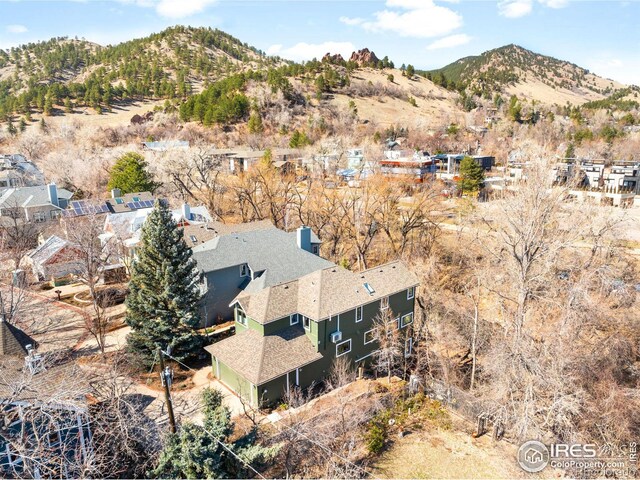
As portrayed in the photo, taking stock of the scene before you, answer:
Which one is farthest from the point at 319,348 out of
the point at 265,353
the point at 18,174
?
the point at 18,174

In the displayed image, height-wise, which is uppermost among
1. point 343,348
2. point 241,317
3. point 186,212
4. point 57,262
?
point 186,212

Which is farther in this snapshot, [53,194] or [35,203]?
[53,194]

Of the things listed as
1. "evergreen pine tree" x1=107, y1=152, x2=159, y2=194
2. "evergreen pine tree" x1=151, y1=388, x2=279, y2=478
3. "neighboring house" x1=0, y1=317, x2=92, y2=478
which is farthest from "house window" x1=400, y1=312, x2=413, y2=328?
"evergreen pine tree" x1=107, y1=152, x2=159, y2=194

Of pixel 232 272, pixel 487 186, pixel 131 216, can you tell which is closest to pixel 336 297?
pixel 232 272

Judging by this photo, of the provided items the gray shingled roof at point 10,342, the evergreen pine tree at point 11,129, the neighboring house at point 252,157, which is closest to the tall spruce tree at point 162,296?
the gray shingled roof at point 10,342

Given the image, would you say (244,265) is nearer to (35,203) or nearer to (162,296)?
(162,296)

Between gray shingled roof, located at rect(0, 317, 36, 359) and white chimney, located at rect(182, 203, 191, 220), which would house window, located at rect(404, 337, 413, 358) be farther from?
white chimney, located at rect(182, 203, 191, 220)
